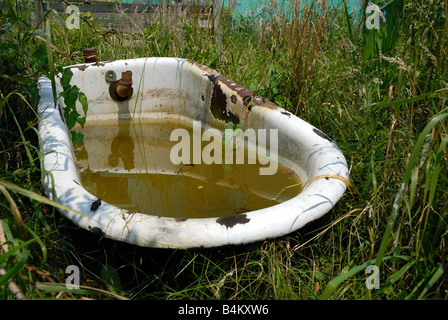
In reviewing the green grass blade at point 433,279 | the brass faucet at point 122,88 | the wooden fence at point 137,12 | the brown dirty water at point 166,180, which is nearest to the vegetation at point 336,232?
the green grass blade at point 433,279

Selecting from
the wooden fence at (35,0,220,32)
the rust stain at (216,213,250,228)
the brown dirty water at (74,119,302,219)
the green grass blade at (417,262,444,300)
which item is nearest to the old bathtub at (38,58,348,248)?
the rust stain at (216,213,250,228)

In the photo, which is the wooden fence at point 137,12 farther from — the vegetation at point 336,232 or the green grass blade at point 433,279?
the green grass blade at point 433,279

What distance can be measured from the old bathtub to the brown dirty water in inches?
5.1

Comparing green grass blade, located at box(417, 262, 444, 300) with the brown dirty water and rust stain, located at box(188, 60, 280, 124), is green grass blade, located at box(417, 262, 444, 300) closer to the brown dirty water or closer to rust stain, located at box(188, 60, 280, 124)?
the brown dirty water

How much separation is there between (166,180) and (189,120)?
0.77 meters

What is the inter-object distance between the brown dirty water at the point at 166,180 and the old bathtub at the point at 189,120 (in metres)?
0.13

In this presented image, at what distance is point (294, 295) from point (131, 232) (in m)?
0.52

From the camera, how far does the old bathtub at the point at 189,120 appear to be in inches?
47.5

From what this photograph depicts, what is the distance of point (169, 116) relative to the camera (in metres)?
2.84

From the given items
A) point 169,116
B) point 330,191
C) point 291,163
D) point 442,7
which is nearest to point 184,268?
point 330,191

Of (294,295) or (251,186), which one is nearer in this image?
(294,295)

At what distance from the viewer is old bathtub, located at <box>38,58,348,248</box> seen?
3.96ft

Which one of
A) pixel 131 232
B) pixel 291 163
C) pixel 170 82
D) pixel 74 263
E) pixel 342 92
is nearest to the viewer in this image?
pixel 131 232

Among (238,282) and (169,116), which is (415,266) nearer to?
(238,282)
